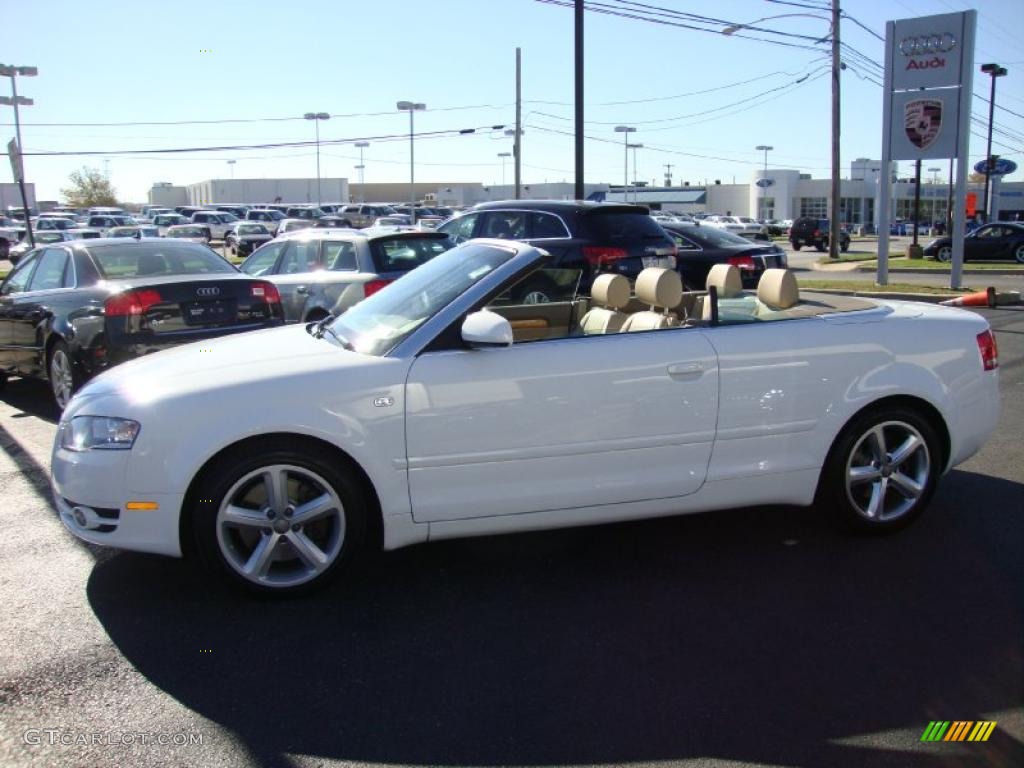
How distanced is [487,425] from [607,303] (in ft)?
4.77

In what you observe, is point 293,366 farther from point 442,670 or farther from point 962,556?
point 962,556

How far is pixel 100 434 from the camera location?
4.01 metres

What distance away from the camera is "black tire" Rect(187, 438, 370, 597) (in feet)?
13.0

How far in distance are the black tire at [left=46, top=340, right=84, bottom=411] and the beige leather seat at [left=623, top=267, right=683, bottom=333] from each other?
500 cm

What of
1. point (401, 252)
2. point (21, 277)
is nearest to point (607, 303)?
point (401, 252)

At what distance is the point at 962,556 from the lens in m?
4.57

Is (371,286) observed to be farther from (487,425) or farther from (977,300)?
(977,300)

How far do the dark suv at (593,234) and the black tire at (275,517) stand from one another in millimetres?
7118

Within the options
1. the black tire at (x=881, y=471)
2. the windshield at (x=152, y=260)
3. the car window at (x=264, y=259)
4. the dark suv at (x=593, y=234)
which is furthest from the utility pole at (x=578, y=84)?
the black tire at (x=881, y=471)

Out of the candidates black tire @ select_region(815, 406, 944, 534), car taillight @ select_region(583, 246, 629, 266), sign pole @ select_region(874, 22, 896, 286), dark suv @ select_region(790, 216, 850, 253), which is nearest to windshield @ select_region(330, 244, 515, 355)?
black tire @ select_region(815, 406, 944, 534)

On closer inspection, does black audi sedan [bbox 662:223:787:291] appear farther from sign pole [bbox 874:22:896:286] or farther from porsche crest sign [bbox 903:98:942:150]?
porsche crest sign [bbox 903:98:942:150]

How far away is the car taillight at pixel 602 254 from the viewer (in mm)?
11219

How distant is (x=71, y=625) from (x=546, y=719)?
2111 millimetres

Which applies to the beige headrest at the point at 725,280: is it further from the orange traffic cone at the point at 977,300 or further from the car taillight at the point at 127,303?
the orange traffic cone at the point at 977,300
